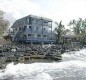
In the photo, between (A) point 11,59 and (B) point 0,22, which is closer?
(A) point 11,59

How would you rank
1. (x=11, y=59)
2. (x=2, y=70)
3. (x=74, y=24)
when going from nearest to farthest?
(x=2, y=70) < (x=11, y=59) < (x=74, y=24)

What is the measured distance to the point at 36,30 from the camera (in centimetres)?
6091

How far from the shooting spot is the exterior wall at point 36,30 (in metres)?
59.2

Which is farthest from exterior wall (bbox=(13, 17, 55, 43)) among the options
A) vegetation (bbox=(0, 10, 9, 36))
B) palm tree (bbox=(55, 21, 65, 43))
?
vegetation (bbox=(0, 10, 9, 36))

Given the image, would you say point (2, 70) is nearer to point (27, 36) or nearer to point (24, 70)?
point (24, 70)

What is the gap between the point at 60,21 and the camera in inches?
2746

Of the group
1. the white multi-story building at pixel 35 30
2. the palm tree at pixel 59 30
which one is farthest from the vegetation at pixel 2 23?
the palm tree at pixel 59 30

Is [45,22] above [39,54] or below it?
above


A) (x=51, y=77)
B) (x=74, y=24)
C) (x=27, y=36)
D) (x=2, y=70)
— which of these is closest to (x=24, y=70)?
(x=2, y=70)

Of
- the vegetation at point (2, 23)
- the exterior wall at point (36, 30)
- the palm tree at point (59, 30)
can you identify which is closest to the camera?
the vegetation at point (2, 23)

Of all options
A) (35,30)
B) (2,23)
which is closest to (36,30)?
(35,30)

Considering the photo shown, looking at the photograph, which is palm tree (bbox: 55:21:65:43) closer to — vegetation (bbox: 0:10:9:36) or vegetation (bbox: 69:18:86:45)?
vegetation (bbox: 69:18:86:45)

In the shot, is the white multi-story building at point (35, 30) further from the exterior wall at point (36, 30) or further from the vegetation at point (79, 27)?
the vegetation at point (79, 27)

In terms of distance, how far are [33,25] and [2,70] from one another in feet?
115
